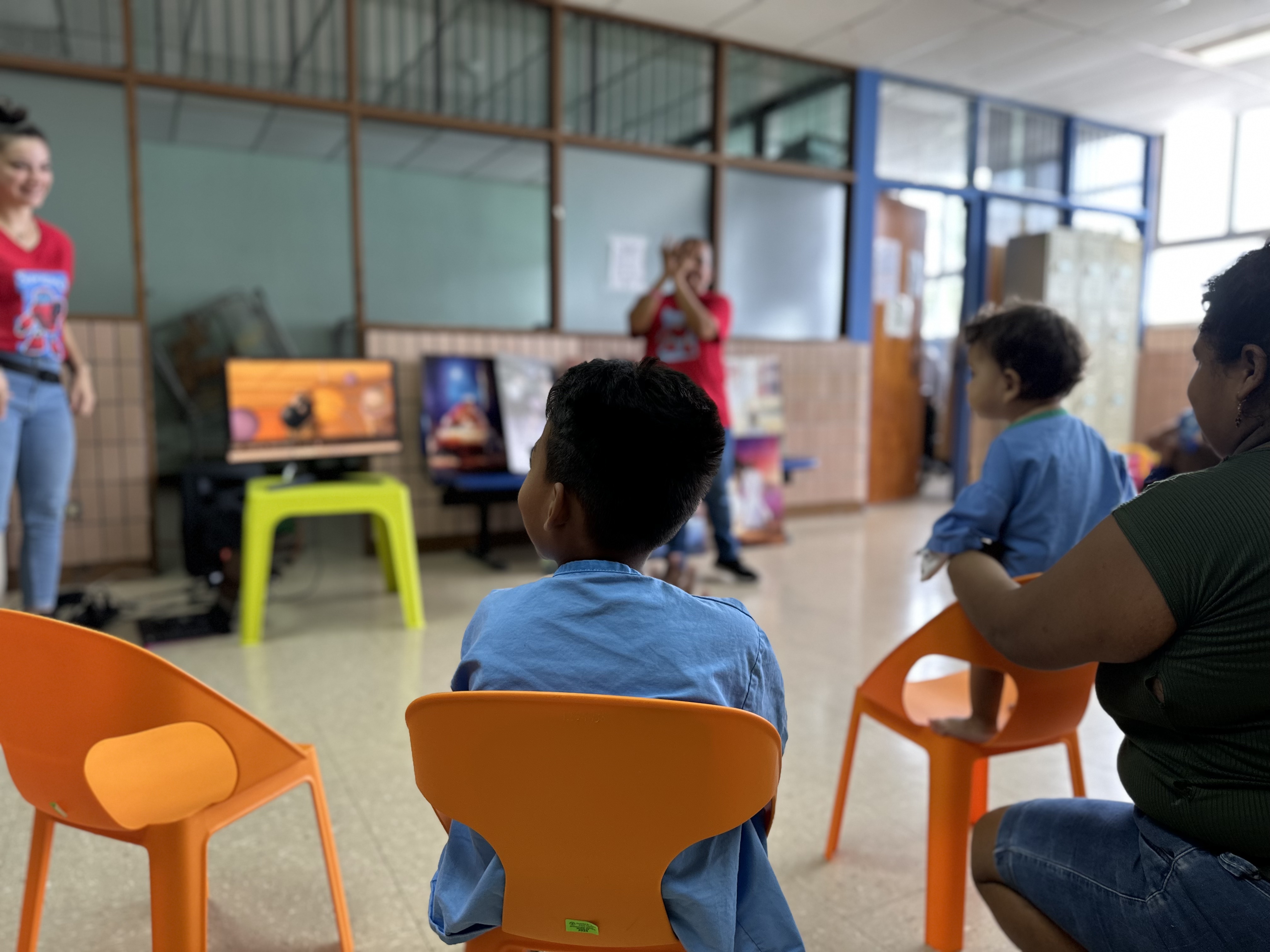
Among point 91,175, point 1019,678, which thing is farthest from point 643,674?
point 91,175

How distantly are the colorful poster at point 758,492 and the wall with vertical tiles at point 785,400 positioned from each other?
0.79 metres

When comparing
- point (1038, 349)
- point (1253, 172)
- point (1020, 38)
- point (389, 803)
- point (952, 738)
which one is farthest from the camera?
point (1253, 172)

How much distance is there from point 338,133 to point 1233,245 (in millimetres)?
6747

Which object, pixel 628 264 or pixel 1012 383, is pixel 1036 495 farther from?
pixel 628 264

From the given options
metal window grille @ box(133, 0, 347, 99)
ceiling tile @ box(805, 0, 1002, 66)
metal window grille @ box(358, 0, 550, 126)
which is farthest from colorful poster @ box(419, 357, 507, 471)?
ceiling tile @ box(805, 0, 1002, 66)

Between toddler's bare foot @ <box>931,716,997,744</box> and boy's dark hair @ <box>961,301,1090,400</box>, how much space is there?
53cm

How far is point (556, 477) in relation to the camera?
83cm

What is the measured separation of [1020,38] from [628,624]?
5.34 meters

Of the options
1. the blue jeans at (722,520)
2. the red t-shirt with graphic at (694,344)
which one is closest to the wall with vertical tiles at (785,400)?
the red t-shirt with graphic at (694,344)

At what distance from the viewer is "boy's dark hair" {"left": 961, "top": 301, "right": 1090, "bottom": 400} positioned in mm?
1385

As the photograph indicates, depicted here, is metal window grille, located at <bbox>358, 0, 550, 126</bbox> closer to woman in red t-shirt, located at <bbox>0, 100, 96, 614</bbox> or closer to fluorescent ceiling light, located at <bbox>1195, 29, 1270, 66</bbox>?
woman in red t-shirt, located at <bbox>0, 100, 96, 614</bbox>

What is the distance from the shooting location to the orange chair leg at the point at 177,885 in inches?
39.7

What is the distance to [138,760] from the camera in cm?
118

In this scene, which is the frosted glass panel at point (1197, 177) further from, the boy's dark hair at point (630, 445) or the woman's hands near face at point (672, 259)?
the boy's dark hair at point (630, 445)
